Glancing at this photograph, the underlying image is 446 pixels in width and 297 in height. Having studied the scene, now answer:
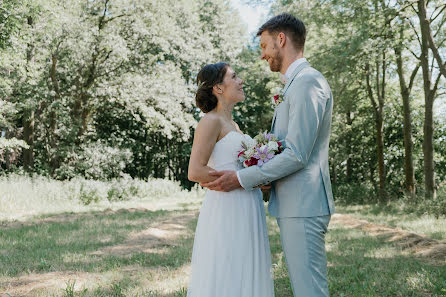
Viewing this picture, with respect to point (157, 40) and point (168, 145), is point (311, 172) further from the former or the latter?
point (168, 145)

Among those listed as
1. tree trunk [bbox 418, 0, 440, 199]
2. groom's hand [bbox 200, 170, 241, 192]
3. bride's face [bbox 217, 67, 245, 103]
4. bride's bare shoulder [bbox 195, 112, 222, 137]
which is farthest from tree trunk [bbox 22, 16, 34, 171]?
groom's hand [bbox 200, 170, 241, 192]

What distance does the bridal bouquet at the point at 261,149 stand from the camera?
2.70 metres

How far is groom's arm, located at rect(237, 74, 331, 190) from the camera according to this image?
98.3 inches

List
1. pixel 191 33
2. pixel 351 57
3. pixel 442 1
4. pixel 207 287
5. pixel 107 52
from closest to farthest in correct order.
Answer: pixel 207 287 → pixel 351 57 → pixel 442 1 → pixel 107 52 → pixel 191 33

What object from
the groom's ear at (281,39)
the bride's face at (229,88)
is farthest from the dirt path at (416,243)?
the groom's ear at (281,39)

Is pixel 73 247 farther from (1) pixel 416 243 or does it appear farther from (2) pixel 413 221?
(2) pixel 413 221

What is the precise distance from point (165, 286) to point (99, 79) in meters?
16.8

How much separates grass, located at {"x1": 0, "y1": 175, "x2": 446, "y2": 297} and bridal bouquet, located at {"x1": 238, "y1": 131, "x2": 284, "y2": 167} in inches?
89.2

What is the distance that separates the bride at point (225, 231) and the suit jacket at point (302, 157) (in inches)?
22.2

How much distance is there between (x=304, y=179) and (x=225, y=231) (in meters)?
0.96

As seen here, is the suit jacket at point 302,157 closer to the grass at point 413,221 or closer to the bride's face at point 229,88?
the bride's face at point 229,88

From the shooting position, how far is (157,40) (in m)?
19.5

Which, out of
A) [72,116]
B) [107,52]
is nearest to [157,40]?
[107,52]

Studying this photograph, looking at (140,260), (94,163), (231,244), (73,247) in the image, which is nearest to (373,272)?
(231,244)
